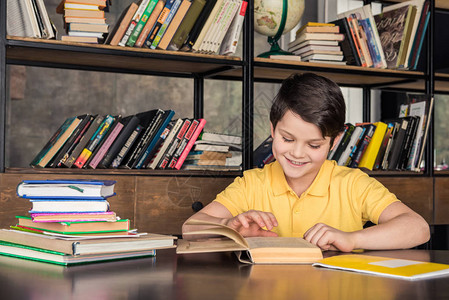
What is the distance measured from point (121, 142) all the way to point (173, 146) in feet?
0.67

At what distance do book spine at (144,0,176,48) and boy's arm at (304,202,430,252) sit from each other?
116 cm

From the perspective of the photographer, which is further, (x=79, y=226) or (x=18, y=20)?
(x=18, y=20)

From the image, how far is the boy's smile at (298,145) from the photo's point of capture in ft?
4.80

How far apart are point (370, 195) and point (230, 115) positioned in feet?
16.8

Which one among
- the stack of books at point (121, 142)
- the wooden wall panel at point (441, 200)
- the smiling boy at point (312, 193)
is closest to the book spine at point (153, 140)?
the stack of books at point (121, 142)

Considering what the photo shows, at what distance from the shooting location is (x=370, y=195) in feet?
5.11

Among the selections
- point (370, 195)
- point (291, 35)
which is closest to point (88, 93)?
point (291, 35)

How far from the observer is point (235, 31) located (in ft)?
7.66

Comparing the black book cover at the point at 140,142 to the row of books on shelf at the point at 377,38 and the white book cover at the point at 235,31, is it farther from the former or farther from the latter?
the row of books on shelf at the point at 377,38

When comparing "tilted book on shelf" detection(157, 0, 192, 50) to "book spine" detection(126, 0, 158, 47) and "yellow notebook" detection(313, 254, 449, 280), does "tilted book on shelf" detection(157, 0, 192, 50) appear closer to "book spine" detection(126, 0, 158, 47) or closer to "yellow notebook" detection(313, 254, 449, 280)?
"book spine" detection(126, 0, 158, 47)

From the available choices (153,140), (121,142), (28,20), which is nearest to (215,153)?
(153,140)

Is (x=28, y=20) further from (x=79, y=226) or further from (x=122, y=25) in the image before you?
(x=79, y=226)

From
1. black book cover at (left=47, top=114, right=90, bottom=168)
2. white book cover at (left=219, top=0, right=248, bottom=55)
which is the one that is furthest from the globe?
black book cover at (left=47, top=114, right=90, bottom=168)

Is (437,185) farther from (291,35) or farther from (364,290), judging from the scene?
(364,290)
